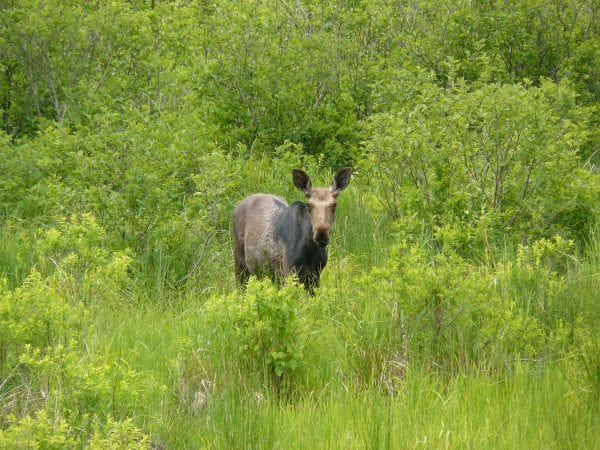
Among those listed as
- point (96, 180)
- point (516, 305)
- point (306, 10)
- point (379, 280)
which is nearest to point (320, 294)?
point (379, 280)

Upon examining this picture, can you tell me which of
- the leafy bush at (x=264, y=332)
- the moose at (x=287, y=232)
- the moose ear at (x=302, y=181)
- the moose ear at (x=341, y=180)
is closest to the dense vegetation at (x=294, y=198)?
the leafy bush at (x=264, y=332)

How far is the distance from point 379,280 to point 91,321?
7.38 feet

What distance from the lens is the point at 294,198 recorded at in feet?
42.1

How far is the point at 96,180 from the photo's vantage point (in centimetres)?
1107

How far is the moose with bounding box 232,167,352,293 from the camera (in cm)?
989

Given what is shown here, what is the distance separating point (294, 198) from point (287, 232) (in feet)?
8.10

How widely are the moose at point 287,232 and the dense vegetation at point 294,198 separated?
293mm

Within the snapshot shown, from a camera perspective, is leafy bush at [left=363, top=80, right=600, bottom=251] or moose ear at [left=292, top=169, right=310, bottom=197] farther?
leafy bush at [left=363, top=80, right=600, bottom=251]

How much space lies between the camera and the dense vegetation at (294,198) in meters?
6.55

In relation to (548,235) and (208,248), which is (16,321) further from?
(548,235)

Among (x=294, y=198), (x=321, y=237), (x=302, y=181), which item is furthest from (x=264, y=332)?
(x=294, y=198)

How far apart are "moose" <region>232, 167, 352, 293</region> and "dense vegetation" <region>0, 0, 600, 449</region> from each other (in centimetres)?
29

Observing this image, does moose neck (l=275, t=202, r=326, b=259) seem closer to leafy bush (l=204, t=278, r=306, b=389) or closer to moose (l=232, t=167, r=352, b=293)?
moose (l=232, t=167, r=352, b=293)

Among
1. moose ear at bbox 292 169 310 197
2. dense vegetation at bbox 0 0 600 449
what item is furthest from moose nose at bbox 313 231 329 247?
moose ear at bbox 292 169 310 197
